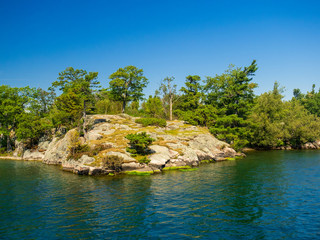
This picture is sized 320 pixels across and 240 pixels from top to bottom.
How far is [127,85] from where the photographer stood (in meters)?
75.6

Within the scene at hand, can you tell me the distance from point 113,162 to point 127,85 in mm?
45183

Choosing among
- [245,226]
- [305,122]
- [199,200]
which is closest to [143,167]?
[199,200]

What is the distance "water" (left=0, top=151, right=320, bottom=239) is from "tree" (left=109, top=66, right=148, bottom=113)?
46.0 m

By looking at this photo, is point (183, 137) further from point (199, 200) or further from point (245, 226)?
point (245, 226)

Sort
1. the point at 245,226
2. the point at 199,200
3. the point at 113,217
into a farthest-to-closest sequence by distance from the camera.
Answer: the point at 199,200 → the point at 113,217 → the point at 245,226

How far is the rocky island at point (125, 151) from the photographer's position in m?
36.0

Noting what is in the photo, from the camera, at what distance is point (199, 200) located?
2173 centimetres

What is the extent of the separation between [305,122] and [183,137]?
53.4 m

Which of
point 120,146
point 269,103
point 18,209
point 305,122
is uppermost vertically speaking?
point 269,103

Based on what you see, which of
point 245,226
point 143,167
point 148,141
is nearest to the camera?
point 245,226

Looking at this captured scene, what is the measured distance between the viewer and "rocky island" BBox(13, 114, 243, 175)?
118 ft

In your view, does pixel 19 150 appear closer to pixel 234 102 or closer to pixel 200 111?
pixel 200 111

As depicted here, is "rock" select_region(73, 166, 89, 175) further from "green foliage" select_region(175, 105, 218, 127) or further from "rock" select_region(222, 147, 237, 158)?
"green foliage" select_region(175, 105, 218, 127)

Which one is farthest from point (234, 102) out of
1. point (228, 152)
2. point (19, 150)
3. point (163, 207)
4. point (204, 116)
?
point (19, 150)
